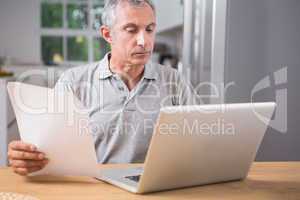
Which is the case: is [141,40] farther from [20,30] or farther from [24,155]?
[20,30]

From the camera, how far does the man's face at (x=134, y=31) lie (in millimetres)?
1623

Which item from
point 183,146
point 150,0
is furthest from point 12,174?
point 150,0

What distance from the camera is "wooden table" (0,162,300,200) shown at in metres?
1.03

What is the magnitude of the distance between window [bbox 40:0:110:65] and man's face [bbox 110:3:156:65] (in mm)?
4644

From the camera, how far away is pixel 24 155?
116 centimetres

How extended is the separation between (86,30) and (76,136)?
17.8 ft

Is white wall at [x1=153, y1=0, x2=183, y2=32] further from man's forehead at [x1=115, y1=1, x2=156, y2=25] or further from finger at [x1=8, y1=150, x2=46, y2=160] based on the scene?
finger at [x1=8, y1=150, x2=46, y2=160]

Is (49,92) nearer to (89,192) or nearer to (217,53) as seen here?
(89,192)

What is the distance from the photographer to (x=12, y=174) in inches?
47.4

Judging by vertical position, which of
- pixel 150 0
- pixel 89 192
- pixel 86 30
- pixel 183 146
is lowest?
pixel 89 192

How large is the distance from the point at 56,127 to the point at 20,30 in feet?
17.5

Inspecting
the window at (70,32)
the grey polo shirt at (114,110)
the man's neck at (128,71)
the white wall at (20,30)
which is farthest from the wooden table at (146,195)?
the window at (70,32)

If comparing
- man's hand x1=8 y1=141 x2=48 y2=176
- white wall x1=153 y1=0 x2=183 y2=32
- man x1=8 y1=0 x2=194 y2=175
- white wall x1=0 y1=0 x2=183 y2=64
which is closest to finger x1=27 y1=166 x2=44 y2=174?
man's hand x1=8 y1=141 x2=48 y2=176

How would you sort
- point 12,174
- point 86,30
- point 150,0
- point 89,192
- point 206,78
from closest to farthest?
1. point 89,192
2. point 12,174
3. point 150,0
4. point 206,78
5. point 86,30
